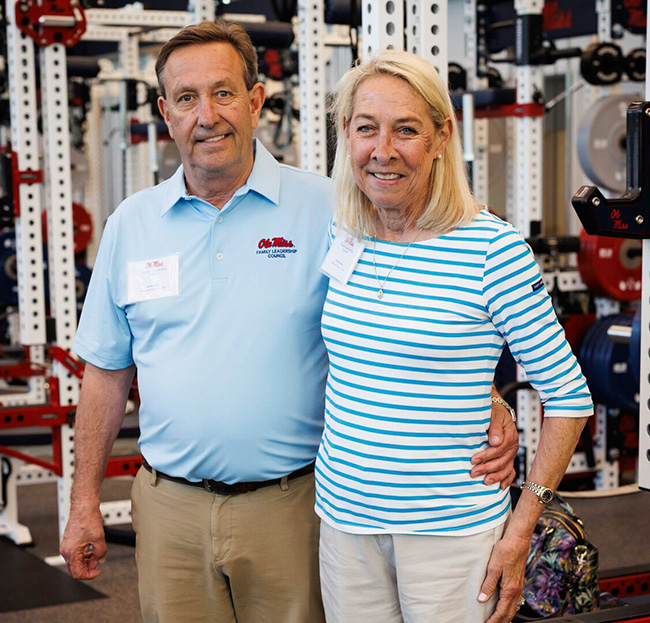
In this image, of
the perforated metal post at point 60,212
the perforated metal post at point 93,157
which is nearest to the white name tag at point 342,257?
the perforated metal post at point 60,212

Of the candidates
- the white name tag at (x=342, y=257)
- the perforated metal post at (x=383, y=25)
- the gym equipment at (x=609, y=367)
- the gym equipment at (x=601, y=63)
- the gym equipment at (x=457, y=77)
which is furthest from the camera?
the gym equipment at (x=457, y=77)

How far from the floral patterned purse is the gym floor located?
2.46ft

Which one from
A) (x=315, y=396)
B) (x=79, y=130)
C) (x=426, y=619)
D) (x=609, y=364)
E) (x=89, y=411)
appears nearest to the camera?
(x=426, y=619)

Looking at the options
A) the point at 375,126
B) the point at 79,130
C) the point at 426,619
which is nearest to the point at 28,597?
the point at 426,619

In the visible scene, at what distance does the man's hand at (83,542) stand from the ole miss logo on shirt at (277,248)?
26.6 inches

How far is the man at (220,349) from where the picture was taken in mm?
2008

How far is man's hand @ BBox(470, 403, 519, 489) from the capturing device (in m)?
1.72

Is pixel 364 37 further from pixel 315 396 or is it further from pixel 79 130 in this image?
pixel 79 130

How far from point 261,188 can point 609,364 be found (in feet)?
11.8

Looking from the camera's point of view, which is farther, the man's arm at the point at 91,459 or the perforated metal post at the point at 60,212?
the perforated metal post at the point at 60,212

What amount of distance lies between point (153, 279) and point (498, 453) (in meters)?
0.80

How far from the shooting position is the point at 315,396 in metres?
2.05

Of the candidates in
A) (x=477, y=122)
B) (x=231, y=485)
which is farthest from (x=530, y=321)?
(x=477, y=122)

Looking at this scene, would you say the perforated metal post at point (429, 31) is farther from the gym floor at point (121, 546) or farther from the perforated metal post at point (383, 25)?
the gym floor at point (121, 546)
